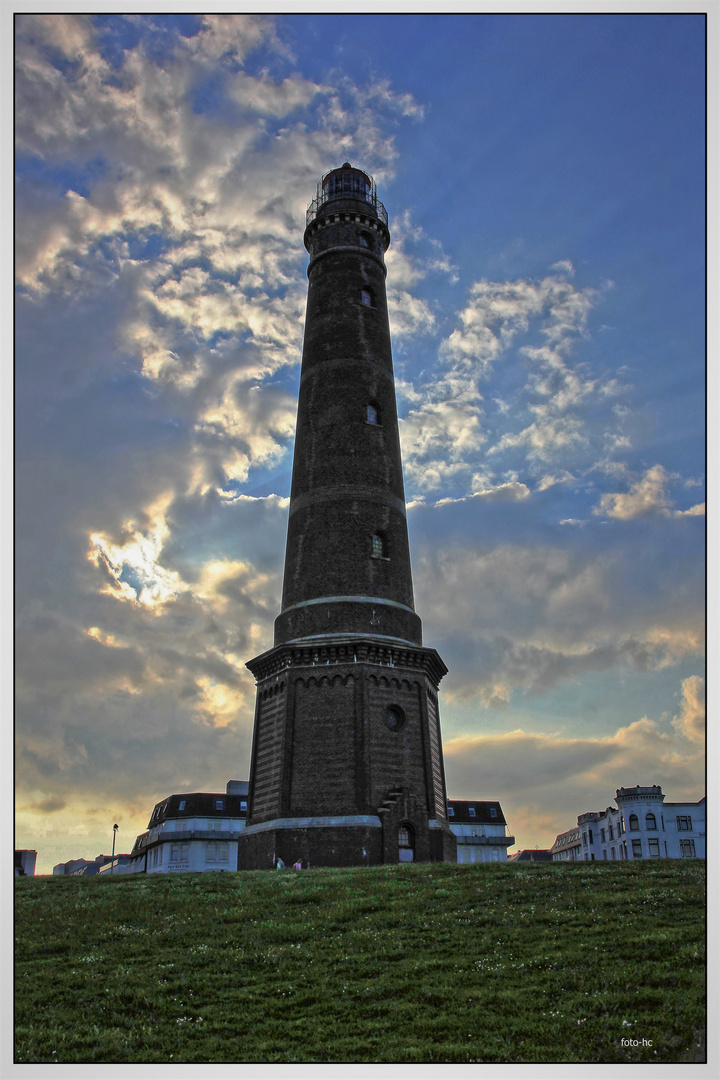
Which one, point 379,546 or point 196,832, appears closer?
point 379,546

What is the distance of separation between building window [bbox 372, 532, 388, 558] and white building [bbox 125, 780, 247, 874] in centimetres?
4117

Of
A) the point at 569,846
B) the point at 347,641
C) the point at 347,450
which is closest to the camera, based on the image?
the point at 347,641

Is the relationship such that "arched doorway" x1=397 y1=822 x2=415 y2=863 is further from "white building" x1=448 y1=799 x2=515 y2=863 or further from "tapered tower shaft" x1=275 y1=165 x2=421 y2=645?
"white building" x1=448 y1=799 x2=515 y2=863

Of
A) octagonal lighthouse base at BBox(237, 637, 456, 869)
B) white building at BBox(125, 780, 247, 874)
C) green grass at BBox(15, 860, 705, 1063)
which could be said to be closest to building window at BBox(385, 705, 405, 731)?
octagonal lighthouse base at BBox(237, 637, 456, 869)

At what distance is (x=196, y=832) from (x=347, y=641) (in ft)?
143

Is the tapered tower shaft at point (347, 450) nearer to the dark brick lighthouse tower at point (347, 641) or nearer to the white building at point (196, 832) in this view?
the dark brick lighthouse tower at point (347, 641)

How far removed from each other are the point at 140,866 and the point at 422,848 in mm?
55615

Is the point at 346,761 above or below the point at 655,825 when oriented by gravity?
above

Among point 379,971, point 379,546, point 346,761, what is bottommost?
point 379,971

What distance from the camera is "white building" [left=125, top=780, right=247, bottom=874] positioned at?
2773 inches

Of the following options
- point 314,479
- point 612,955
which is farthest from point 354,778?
point 612,955

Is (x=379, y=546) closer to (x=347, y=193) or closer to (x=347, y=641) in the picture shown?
(x=347, y=641)

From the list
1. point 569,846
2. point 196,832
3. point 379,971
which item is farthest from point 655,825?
point 379,971

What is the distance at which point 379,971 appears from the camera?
1523cm
